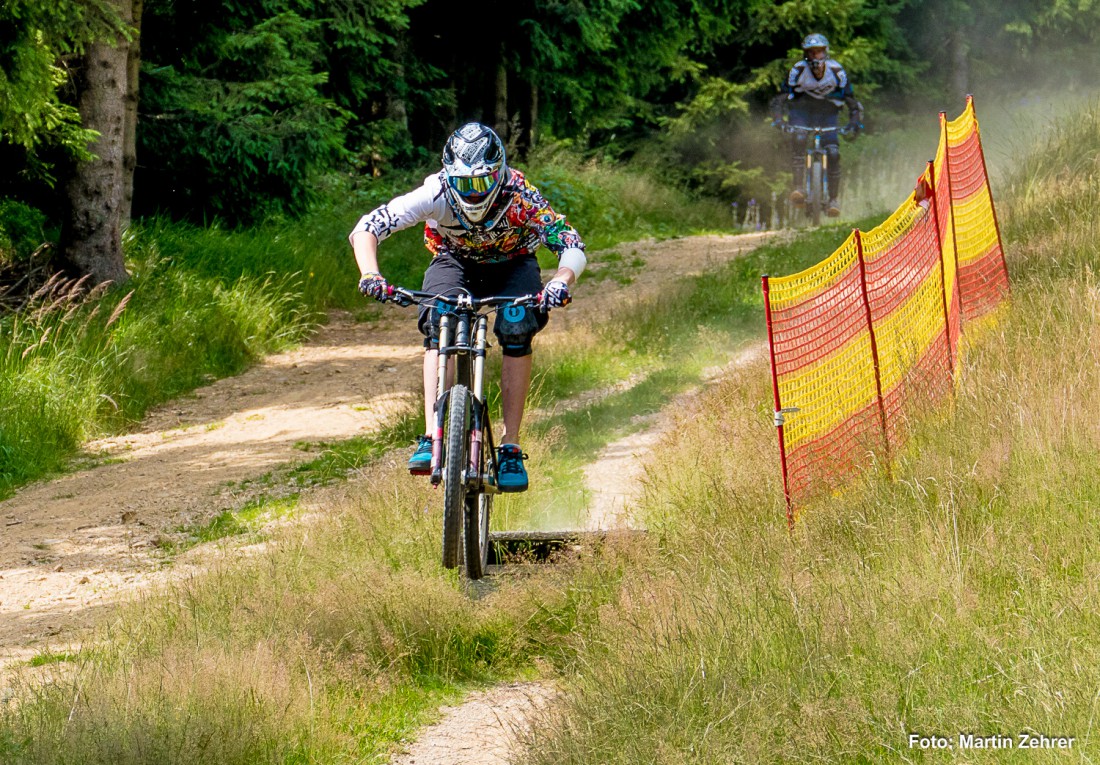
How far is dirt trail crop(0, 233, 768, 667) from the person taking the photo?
766 centimetres

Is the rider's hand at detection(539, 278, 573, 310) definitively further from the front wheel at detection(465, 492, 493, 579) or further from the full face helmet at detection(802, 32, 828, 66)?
the full face helmet at detection(802, 32, 828, 66)

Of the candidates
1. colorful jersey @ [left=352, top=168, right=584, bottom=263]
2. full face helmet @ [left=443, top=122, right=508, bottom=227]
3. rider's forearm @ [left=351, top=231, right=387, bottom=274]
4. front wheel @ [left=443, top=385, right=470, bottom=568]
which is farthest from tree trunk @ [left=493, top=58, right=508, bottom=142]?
front wheel @ [left=443, top=385, right=470, bottom=568]

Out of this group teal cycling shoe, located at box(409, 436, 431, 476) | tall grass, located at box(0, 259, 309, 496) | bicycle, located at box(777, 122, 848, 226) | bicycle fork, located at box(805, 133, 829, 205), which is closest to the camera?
teal cycling shoe, located at box(409, 436, 431, 476)

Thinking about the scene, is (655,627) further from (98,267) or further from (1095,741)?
(98,267)

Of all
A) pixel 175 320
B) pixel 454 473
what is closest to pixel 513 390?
pixel 454 473

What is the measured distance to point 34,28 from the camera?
400 inches

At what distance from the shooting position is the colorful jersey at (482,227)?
656cm

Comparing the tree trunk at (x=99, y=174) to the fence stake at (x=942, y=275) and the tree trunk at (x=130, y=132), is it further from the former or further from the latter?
the fence stake at (x=942, y=275)

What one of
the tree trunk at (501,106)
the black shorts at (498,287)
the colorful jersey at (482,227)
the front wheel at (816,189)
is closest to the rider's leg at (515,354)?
the black shorts at (498,287)

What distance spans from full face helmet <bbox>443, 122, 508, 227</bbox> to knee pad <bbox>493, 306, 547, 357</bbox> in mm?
500

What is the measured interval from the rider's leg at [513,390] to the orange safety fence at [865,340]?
1.22 metres

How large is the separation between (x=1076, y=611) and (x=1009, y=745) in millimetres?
821

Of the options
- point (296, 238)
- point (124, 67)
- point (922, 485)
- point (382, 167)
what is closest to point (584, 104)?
point (382, 167)

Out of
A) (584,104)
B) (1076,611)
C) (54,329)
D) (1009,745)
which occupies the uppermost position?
(584,104)
